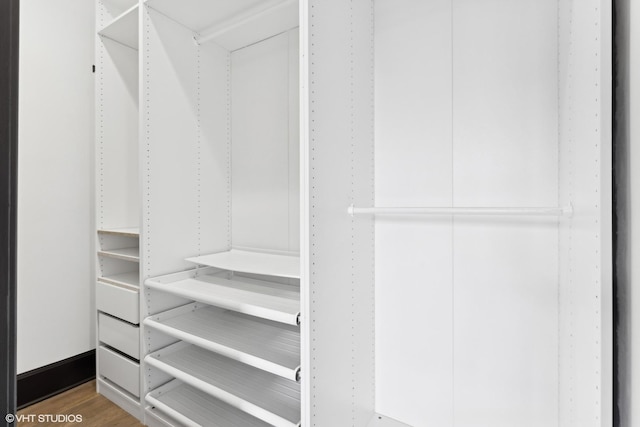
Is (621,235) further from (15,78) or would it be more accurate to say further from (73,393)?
(73,393)

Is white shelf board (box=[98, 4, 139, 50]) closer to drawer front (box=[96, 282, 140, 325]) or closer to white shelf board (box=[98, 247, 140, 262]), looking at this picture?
white shelf board (box=[98, 247, 140, 262])

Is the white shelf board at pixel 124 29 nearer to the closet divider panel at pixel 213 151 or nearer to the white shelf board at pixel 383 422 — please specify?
the closet divider panel at pixel 213 151

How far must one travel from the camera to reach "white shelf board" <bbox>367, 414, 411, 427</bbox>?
4.43 ft

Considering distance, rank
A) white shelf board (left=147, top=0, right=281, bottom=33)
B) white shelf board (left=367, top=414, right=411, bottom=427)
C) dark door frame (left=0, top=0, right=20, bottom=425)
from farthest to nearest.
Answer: white shelf board (left=147, top=0, right=281, bottom=33), white shelf board (left=367, top=414, right=411, bottom=427), dark door frame (left=0, top=0, right=20, bottom=425)

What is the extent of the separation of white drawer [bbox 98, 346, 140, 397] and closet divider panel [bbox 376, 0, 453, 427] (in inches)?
47.7

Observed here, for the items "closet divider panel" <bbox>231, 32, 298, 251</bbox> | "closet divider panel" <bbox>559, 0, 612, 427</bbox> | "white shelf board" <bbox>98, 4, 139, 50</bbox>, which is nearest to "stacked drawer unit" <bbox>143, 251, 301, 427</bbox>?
"closet divider panel" <bbox>231, 32, 298, 251</bbox>

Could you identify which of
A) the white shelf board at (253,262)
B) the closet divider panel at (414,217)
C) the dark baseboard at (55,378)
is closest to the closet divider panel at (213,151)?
the white shelf board at (253,262)

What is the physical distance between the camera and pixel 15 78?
1.37 ft

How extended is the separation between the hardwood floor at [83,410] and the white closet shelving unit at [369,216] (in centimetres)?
8

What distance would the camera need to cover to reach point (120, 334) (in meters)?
1.71

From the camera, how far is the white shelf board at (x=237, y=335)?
121 centimetres

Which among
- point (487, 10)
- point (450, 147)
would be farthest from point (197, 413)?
point (487, 10)

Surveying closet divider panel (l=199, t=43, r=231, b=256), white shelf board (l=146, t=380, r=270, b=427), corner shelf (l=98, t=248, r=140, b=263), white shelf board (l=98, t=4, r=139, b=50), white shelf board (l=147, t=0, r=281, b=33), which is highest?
white shelf board (l=98, t=4, r=139, b=50)

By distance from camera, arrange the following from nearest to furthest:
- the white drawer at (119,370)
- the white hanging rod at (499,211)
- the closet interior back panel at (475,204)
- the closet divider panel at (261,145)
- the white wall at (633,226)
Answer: the white wall at (633,226) → the white hanging rod at (499,211) → the closet interior back panel at (475,204) → the white drawer at (119,370) → the closet divider panel at (261,145)
